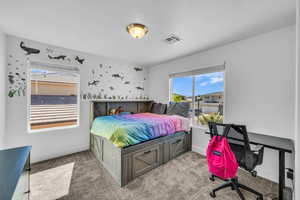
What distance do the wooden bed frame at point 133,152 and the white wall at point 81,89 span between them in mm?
338

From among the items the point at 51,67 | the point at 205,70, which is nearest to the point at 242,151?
the point at 205,70

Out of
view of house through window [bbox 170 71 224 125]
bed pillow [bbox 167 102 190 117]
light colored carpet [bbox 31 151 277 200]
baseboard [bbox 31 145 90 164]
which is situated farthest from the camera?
bed pillow [bbox 167 102 190 117]

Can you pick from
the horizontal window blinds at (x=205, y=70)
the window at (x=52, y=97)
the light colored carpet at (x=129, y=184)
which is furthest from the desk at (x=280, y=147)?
the window at (x=52, y=97)

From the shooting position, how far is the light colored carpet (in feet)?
Result: 5.48

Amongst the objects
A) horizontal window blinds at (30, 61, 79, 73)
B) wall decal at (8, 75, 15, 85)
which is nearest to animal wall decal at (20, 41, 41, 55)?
horizontal window blinds at (30, 61, 79, 73)

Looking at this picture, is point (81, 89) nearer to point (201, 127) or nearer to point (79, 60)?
point (79, 60)

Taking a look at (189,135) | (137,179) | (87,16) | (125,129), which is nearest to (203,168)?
(189,135)

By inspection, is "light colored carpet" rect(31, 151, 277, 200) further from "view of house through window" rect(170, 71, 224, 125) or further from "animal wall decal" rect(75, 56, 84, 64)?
"animal wall decal" rect(75, 56, 84, 64)

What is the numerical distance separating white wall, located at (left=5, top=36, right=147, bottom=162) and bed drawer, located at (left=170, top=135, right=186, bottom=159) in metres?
2.08

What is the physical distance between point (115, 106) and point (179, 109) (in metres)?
1.81

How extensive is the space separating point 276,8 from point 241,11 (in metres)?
0.40

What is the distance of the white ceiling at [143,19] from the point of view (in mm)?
1455

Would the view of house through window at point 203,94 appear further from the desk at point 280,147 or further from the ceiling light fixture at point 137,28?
the ceiling light fixture at point 137,28

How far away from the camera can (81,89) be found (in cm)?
301
